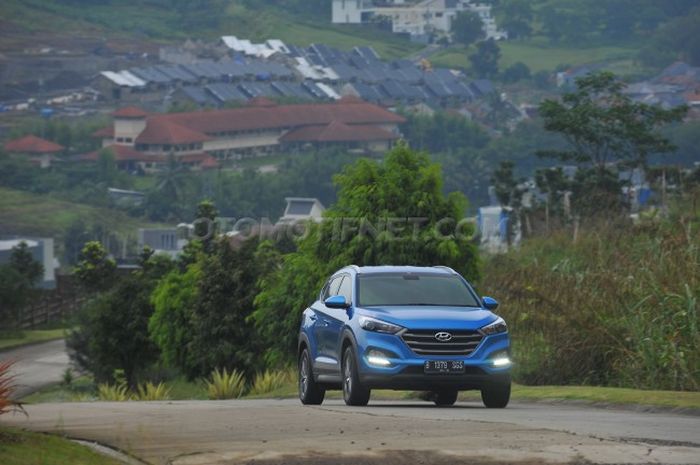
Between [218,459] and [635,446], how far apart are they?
335 cm

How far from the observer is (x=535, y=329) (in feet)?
89.6

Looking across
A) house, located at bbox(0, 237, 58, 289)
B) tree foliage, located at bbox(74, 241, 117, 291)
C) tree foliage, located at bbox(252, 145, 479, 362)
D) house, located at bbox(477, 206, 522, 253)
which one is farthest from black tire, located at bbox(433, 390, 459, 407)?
house, located at bbox(0, 237, 58, 289)

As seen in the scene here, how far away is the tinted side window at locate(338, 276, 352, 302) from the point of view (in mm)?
19828

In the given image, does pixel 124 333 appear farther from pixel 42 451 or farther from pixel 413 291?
pixel 42 451

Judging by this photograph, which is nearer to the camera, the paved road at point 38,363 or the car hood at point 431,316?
the car hood at point 431,316

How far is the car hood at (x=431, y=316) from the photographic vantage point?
61.2 feet

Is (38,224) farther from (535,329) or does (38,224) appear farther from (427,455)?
(427,455)

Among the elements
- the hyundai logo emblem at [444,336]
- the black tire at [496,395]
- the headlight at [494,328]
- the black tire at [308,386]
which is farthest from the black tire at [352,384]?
the headlight at [494,328]

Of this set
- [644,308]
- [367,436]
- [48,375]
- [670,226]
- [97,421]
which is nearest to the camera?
[367,436]

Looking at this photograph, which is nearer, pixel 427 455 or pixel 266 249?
pixel 427 455

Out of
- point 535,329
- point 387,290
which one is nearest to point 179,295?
point 535,329

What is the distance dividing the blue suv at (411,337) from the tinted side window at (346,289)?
2 centimetres

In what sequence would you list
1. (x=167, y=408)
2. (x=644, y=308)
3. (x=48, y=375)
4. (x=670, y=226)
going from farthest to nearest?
(x=48, y=375)
(x=670, y=226)
(x=644, y=308)
(x=167, y=408)

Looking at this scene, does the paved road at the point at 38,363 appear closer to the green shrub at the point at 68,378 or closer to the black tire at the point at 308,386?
the green shrub at the point at 68,378
